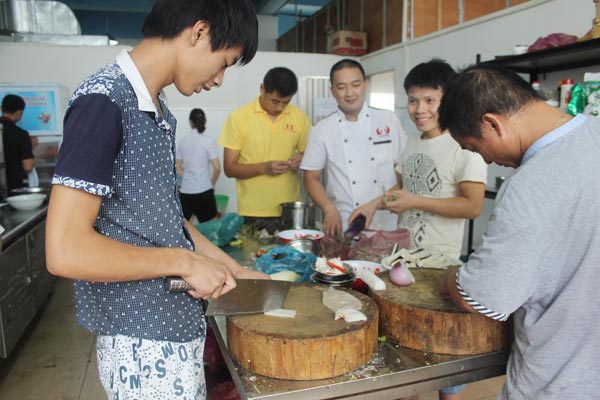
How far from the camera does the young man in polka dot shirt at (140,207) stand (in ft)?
2.70

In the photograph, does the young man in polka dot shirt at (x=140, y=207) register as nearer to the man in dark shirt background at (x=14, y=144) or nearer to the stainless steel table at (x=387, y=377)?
the stainless steel table at (x=387, y=377)

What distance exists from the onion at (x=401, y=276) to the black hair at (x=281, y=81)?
1881 mm

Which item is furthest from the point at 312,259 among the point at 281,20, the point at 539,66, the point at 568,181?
the point at 281,20

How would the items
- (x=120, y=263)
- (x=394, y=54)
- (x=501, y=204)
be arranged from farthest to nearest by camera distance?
(x=394, y=54), (x=501, y=204), (x=120, y=263)

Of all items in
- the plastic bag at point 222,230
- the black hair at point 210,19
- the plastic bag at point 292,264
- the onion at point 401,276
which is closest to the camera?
the black hair at point 210,19

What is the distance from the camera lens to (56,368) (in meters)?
3.13

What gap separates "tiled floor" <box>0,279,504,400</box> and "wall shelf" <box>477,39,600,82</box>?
7.22 ft

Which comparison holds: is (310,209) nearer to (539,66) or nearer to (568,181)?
(568,181)

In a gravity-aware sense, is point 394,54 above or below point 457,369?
above

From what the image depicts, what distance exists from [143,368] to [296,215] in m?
1.77

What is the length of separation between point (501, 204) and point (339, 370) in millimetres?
566

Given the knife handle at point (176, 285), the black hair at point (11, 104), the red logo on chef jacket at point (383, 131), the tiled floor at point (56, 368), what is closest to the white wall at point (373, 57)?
the black hair at point (11, 104)

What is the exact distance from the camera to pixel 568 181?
38.3 inches

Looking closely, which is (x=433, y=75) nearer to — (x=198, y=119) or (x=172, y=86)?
(x=198, y=119)
